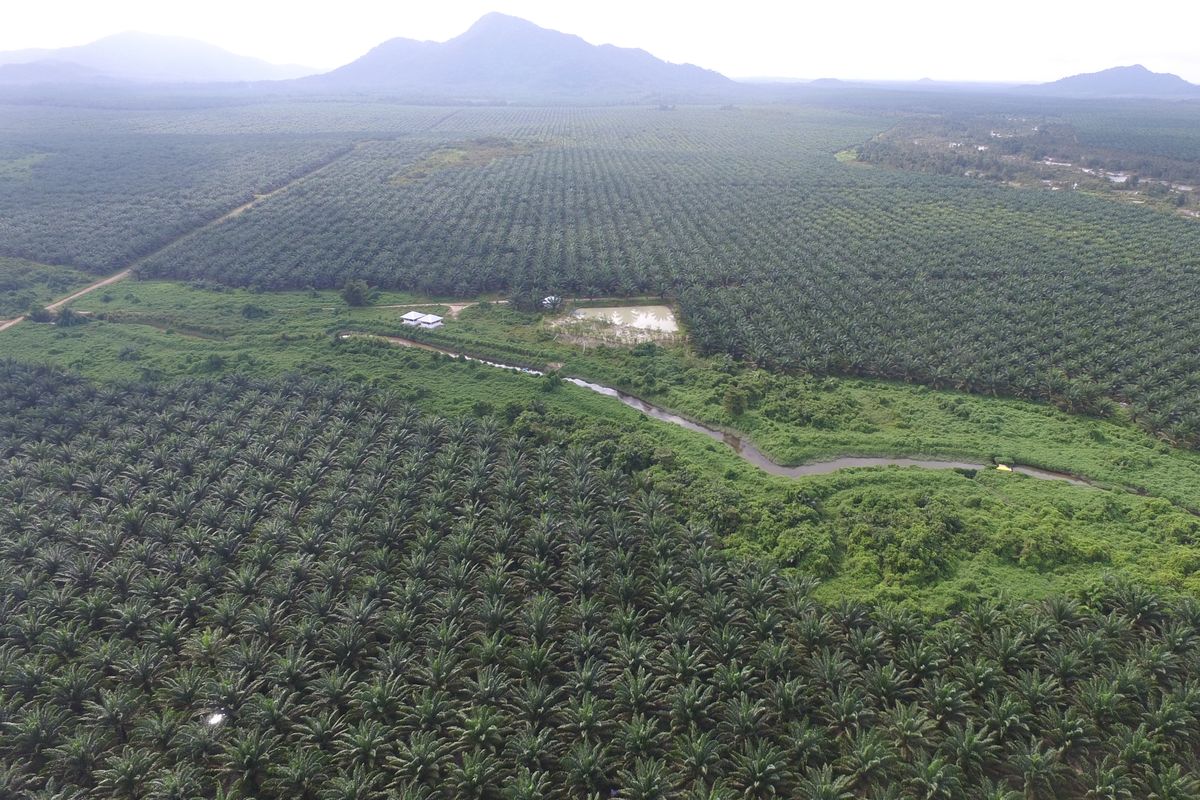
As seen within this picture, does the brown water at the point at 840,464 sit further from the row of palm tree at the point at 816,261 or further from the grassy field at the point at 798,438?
the row of palm tree at the point at 816,261

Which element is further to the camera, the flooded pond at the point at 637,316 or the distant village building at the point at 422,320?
the flooded pond at the point at 637,316

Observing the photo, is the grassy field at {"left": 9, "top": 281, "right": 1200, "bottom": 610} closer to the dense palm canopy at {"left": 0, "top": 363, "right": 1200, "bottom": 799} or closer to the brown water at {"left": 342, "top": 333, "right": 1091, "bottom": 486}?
the brown water at {"left": 342, "top": 333, "right": 1091, "bottom": 486}

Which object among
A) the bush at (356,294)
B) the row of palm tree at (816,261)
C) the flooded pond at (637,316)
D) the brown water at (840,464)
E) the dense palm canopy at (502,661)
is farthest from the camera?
the bush at (356,294)

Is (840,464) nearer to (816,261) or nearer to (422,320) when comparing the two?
(816,261)

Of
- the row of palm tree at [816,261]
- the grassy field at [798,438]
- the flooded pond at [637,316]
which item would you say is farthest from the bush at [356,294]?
the flooded pond at [637,316]

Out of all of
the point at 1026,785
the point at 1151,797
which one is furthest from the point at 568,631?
the point at 1151,797

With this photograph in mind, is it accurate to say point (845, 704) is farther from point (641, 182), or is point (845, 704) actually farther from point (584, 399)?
point (641, 182)

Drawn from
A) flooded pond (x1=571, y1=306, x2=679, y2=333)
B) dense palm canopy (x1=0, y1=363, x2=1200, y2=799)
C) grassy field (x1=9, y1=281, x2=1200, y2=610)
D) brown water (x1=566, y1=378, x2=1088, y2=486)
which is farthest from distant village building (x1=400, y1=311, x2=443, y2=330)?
brown water (x1=566, y1=378, x2=1088, y2=486)
